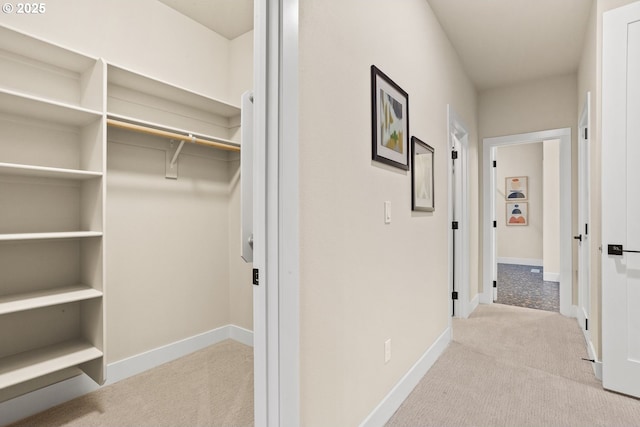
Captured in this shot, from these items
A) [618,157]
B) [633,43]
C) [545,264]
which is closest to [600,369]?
[618,157]

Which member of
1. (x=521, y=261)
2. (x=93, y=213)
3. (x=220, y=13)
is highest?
(x=220, y=13)

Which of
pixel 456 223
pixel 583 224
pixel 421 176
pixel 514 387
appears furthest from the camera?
pixel 456 223

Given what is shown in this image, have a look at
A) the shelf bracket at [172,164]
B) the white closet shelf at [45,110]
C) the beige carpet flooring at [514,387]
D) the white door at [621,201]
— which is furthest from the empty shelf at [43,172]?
the white door at [621,201]

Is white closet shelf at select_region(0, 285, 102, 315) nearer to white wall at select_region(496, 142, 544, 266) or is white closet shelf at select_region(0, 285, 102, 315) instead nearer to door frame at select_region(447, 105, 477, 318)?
door frame at select_region(447, 105, 477, 318)

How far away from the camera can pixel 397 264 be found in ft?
6.70

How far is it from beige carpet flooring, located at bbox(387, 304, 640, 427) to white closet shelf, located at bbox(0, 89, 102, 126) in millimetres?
2426

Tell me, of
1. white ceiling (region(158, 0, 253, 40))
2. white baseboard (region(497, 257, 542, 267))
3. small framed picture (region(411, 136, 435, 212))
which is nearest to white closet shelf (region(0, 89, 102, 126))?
white ceiling (region(158, 0, 253, 40))

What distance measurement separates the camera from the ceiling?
2643 millimetres

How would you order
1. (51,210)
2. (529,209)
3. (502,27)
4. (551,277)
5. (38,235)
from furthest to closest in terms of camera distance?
(529,209) → (551,277) → (502,27) → (51,210) → (38,235)

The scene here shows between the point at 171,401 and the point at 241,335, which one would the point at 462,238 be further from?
the point at 171,401

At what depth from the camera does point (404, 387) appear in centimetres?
207

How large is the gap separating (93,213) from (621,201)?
3.22 meters

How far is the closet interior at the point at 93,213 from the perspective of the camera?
188 cm

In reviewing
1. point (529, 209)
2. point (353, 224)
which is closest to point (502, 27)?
point (353, 224)
